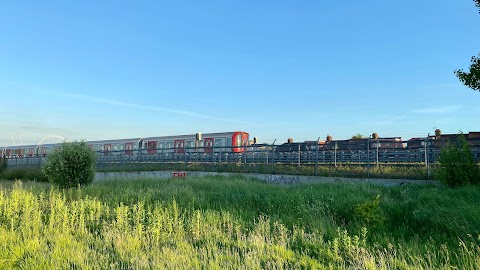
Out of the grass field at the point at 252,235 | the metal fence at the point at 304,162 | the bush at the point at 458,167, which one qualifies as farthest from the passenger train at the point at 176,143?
the grass field at the point at 252,235

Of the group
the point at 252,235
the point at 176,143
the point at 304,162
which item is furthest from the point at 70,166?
the point at 176,143

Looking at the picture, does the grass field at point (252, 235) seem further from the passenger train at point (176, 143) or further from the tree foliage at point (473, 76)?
the passenger train at point (176, 143)

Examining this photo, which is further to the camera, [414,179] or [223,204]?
[414,179]

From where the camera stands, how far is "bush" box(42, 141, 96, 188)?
14.7 meters

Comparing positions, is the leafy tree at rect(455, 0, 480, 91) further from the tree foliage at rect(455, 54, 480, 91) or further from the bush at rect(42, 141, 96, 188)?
the bush at rect(42, 141, 96, 188)

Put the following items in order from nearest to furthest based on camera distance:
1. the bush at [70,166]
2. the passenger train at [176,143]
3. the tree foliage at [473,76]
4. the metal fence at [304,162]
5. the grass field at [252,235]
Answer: the grass field at [252,235] → the tree foliage at [473,76] → the bush at [70,166] → the metal fence at [304,162] → the passenger train at [176,143]

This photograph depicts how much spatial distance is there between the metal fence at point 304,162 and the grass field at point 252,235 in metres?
6.41

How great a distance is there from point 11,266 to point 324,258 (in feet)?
14.8

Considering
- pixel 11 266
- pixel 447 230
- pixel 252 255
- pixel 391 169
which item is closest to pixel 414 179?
pixel 391 169

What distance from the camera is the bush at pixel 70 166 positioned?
14658mm

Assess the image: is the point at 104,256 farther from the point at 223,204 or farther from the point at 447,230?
the point at 447,230

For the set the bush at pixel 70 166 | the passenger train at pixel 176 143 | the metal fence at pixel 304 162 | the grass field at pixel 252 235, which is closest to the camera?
the grass field at pixel 252 235

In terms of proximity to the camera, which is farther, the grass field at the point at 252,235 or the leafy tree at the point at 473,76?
the leafy tree at the point at 473,76

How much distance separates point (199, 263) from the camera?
467 centimetres
